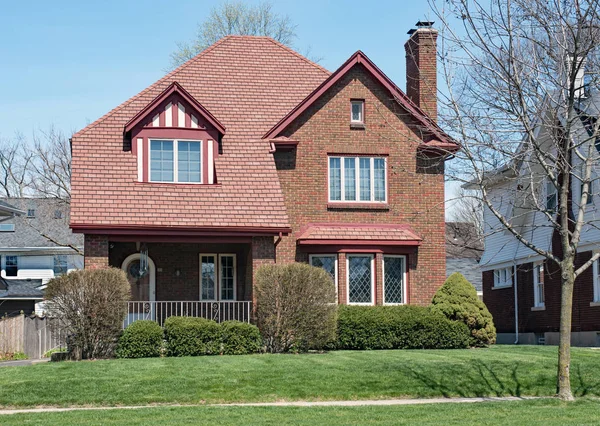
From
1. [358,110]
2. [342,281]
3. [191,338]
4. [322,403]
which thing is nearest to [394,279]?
[342,281]

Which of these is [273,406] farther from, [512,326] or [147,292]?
[512,326]

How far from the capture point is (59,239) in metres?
48.6

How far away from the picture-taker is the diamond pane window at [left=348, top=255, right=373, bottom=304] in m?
25.7

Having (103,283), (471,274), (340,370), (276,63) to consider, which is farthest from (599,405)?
(471,274)

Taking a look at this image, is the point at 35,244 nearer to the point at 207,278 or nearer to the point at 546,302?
the point at 207,278

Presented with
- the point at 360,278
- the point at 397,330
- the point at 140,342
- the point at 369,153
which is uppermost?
the point at 369,153

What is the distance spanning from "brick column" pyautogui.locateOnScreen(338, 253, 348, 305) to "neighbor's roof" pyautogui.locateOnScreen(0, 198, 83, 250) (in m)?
25.5

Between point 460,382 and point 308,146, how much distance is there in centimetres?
1111

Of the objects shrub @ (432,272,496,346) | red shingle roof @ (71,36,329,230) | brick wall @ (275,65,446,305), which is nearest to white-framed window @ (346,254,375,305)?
brick wall @ (275,65,446,305)

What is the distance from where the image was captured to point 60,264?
164 ft

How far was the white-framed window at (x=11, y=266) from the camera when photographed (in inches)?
1927

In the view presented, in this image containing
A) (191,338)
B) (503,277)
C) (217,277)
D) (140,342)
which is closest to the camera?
(140,342)

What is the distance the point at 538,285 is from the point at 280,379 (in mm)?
17219

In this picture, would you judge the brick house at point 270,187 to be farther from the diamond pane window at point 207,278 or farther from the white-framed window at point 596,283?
the white-framed window at point 596,283
